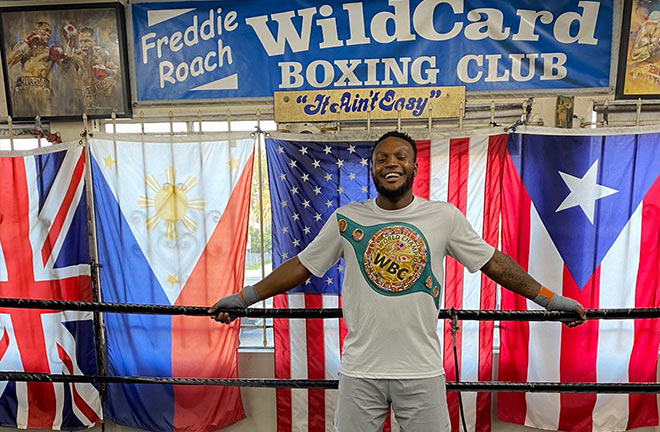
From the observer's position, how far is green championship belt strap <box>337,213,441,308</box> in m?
1.36

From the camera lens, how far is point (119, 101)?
278cm

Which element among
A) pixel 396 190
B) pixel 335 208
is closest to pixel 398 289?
pixel 396 190

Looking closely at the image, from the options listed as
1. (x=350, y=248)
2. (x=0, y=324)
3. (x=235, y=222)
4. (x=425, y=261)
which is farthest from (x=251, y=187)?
(x=0, y=324)

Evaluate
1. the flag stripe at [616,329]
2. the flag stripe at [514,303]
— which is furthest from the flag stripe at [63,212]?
the flag stripe at [616,329]

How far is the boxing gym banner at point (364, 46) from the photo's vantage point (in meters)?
2.61

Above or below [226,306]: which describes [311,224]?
above

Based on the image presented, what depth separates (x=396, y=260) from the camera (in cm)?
136

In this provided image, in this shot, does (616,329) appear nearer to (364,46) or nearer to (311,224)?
(311,224)

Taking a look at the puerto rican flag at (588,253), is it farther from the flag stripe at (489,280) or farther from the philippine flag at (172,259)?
the philippine flag at (172,259)

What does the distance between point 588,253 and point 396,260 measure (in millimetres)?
1754

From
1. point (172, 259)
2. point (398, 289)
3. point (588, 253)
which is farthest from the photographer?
point (172, 259)

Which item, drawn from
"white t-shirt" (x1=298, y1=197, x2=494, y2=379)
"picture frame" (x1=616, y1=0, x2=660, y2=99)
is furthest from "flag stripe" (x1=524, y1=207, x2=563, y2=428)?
"white t-shirt" (x1=298, y1=197, x2=494, y2=379)

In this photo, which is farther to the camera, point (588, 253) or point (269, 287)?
point (588, 253)

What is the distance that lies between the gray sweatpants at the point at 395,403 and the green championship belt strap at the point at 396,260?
280mm
